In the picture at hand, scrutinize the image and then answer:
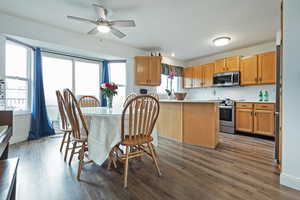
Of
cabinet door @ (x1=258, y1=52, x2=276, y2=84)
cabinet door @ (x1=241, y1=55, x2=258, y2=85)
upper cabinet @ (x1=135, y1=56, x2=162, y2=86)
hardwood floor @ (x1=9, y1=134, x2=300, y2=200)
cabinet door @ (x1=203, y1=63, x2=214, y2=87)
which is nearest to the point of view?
hardwood floor @ (x1=9, y1=134, x2=300, y2=200)

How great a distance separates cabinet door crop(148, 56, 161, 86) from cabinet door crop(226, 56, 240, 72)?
209 centimetres

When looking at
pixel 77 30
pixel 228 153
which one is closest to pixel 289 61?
pixel 228 153

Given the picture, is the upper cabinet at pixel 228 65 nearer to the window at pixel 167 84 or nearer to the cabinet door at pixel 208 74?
the cabinet door at pixel 208 74

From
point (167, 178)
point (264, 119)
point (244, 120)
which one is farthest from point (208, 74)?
point (167, 178)

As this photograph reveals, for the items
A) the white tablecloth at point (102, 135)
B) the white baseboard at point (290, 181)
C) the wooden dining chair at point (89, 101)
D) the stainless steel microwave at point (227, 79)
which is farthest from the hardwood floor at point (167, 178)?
the stainless steel microwave at point (227, 79)

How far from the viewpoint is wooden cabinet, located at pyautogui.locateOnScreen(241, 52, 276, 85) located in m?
3.62

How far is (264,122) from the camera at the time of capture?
352 cm

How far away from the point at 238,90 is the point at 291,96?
323 centimetres

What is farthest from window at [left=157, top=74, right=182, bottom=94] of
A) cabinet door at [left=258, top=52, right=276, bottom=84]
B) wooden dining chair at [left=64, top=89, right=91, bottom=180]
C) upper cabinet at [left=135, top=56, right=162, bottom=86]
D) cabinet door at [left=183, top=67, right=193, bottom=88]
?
wooden dining chair at [left=64, top=89, right=91, bottom=180]

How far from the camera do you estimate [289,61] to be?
5.19 ft

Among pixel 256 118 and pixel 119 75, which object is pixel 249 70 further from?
pixel 119 75

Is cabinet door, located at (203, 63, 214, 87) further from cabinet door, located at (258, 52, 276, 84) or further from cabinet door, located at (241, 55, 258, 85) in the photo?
cabinet door, located at (258, 52, 276, 84)

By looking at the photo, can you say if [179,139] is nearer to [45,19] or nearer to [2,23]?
[45,19]

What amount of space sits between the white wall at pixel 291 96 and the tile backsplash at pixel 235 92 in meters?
2.89
